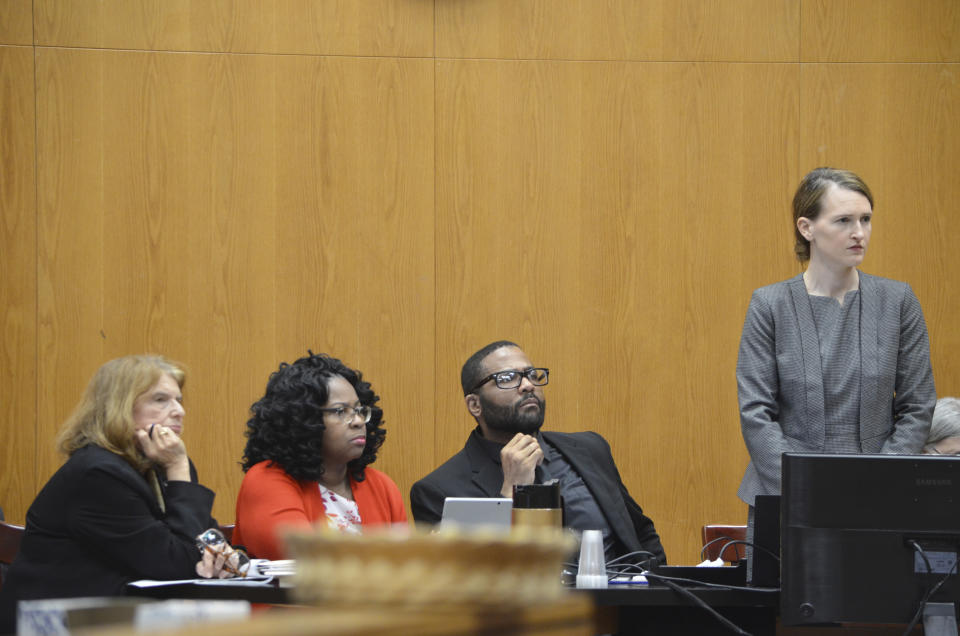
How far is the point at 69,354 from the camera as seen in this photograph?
4.33 meters

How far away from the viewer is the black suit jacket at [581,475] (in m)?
3.12

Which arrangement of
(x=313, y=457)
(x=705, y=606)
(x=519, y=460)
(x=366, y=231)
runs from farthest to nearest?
(x=366, y=231) < (x=519, y=460) < (x=313, y=457) < (x=705, y=606)

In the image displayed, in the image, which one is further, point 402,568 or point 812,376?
point 812,376

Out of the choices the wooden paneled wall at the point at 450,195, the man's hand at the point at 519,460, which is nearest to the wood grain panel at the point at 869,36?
the wooden paneled wall at the point at 450,195

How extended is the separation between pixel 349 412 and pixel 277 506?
0.37 meters

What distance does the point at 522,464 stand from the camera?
306cm

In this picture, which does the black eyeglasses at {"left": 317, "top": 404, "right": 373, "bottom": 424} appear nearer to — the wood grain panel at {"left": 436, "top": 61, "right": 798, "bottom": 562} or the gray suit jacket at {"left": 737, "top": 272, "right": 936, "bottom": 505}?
the gray suit jacket at {"left": 737, "top": 272, "right": 936, "bottom": 505}

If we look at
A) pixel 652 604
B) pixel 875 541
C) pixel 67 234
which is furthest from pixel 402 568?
pixel 67 234

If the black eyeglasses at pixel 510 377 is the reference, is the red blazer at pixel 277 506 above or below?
below

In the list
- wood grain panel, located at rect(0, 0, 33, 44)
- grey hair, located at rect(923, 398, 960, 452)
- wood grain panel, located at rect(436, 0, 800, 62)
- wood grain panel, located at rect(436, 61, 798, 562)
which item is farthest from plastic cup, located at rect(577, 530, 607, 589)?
wood grain panel, located at rect(0, 0, 33, 44)

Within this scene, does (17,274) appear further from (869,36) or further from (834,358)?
(869,36)

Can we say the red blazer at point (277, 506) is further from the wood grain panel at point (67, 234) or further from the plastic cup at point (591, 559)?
the wood grain panel at point (67, 234)

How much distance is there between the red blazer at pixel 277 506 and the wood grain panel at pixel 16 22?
7.65ft

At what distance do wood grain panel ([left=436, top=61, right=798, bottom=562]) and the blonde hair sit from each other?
1.90 m
